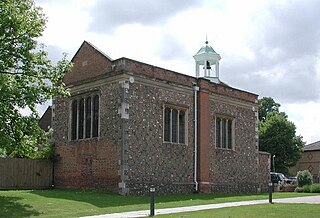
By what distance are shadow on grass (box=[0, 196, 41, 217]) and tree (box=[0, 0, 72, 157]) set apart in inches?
94.6

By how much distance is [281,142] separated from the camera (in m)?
64.6

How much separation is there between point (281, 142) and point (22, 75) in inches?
1909

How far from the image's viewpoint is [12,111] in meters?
21.9

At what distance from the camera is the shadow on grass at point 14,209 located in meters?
17.9

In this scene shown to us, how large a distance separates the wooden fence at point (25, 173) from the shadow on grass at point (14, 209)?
6.23m

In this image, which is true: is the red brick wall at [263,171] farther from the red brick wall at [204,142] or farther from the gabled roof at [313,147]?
the gabled roof at [313,147]

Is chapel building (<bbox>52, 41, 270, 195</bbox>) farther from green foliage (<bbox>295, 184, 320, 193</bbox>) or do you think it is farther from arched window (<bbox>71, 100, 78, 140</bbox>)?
green foliage (<bbox>295, 184, 320, 193</bbox>)

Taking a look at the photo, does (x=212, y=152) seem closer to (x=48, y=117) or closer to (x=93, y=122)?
(x=93, y=122)

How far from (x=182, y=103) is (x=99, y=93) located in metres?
5.45

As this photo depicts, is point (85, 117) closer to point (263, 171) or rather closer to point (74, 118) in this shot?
point (74, 118)

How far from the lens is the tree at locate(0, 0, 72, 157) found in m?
21.4

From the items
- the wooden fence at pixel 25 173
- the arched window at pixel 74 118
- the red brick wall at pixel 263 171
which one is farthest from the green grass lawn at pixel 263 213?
the red brick wall at pixel 263 171

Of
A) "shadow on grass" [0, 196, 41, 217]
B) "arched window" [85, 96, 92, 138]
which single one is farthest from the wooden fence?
"shadow on grass" [0, 196, 41, 217]

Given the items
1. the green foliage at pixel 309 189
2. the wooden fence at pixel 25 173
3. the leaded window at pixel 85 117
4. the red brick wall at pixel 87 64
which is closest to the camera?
the wooden fence at pixel 25 173
